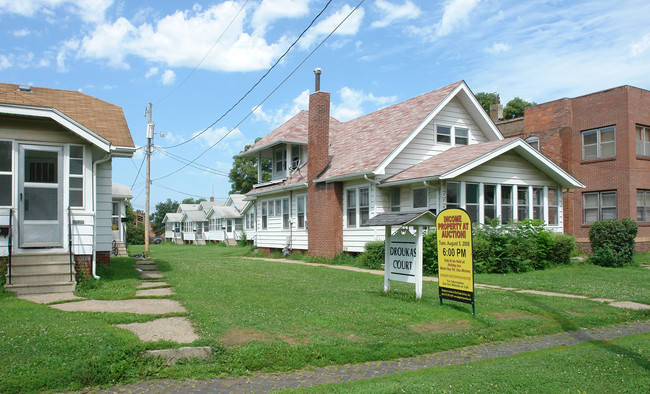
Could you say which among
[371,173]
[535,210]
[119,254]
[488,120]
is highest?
[488,120]

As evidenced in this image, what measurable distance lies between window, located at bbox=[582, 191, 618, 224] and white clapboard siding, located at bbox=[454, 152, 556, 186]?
6996 millimetres

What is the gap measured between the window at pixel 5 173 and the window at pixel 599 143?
82.8 feet

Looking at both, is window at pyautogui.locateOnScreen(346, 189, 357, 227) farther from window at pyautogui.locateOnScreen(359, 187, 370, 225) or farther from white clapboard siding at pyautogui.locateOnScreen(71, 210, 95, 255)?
white clapboard siding at pyautogui.locateOnScreen(71, 210, 95, 255)

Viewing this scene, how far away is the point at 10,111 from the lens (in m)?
11.1

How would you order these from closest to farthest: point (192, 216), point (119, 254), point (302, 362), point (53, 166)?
point (302, 362) → point (53, 166) → point (119, 254) → point (192, 216)

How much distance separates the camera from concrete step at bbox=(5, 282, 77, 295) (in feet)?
35.0

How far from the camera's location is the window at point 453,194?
18281 mm

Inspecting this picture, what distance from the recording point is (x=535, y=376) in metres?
6.03

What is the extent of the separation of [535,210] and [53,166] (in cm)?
1713

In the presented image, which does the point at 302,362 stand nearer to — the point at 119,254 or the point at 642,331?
the point at 642,331

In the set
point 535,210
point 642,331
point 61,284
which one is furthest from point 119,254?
point 642,331

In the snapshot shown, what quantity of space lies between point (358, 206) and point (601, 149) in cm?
1368

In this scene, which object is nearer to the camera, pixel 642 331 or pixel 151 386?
pixel 151 386

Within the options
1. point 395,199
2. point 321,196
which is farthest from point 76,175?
point 395,199
